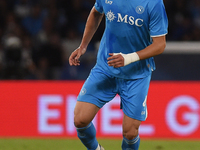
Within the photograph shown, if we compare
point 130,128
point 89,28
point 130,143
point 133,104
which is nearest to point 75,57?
point 89,28

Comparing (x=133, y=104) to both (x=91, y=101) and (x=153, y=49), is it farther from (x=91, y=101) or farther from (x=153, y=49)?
(x=153, y=49)

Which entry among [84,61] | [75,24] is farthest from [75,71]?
[75,24]

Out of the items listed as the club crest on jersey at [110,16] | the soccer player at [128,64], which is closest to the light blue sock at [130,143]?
the soccer player at [128,64]

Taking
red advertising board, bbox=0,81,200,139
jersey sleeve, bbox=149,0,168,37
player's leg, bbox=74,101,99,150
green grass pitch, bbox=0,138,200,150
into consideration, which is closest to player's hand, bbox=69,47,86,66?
player's leg, bbox=74,101,99,150

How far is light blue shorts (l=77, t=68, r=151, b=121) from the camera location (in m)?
3.57

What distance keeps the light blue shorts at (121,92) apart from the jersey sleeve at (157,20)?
1.75ft

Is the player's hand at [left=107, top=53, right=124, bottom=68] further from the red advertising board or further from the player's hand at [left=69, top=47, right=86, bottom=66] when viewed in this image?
the red advertising board

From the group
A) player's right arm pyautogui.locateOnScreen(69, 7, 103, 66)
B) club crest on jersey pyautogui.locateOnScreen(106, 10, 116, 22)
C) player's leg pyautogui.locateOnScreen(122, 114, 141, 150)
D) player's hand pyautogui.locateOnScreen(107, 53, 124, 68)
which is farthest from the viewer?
player's right arm pyautogui.locateOnScreen(69, 7, 103, 66)

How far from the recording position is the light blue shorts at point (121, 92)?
357 cm

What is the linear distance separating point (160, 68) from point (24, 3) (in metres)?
3.38

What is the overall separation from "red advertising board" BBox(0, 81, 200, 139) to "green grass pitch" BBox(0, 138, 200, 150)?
21cm

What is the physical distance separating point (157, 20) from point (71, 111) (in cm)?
280

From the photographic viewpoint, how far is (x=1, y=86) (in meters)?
5.87

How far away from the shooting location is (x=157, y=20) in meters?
3.32
